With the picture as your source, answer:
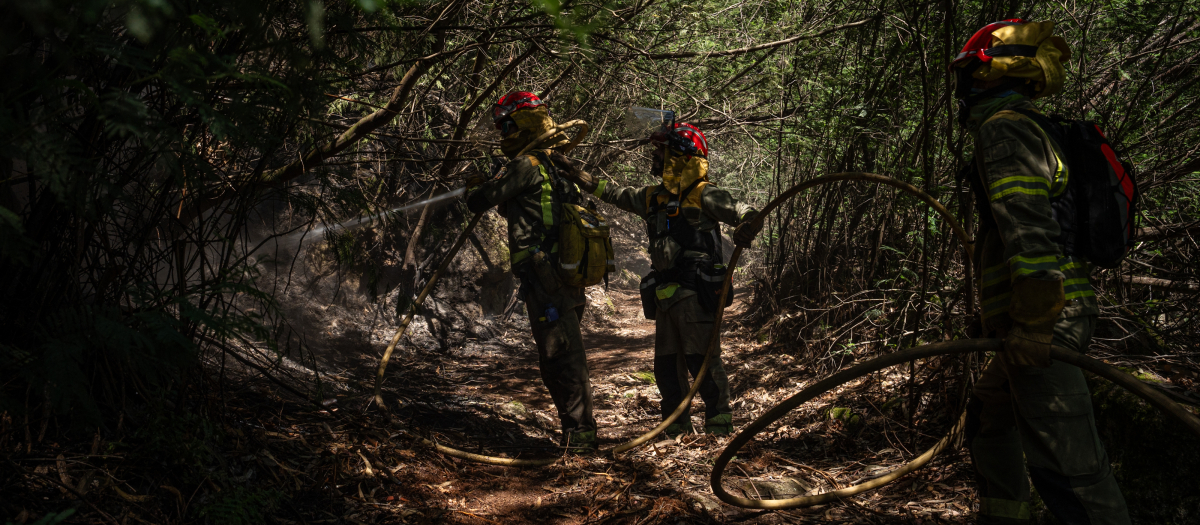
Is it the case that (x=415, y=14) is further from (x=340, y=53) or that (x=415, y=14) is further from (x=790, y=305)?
(x=790, y=305)

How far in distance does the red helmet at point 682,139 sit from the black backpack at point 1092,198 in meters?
2.49

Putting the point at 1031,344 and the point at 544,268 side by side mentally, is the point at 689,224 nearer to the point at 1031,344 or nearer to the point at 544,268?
the point at 544,268

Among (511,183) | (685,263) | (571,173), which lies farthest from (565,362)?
(571,173)

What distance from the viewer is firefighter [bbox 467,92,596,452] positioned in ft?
14.2

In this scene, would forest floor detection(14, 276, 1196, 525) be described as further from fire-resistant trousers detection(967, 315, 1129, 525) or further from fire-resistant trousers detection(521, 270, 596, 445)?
fire-resistant trousers detection(967, 315, 1129, 525)

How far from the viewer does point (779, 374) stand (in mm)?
6152

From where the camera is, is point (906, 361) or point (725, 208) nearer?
point (906, 361)

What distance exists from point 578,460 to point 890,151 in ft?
12.2

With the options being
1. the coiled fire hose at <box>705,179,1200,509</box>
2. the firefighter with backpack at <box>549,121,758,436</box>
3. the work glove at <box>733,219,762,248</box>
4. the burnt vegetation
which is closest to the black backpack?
the coiled fire hose at <box>705,179,1200,509</box>

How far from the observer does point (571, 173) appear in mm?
4723

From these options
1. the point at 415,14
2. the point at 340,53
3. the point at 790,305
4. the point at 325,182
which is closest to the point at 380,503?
the point at 325,182

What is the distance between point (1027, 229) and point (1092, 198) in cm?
34

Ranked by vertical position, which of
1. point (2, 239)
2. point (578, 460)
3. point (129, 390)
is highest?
point (2, 239)

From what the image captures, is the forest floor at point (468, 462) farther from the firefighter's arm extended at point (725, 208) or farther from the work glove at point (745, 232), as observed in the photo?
the firefighter's arm extended at point (725, 208)
